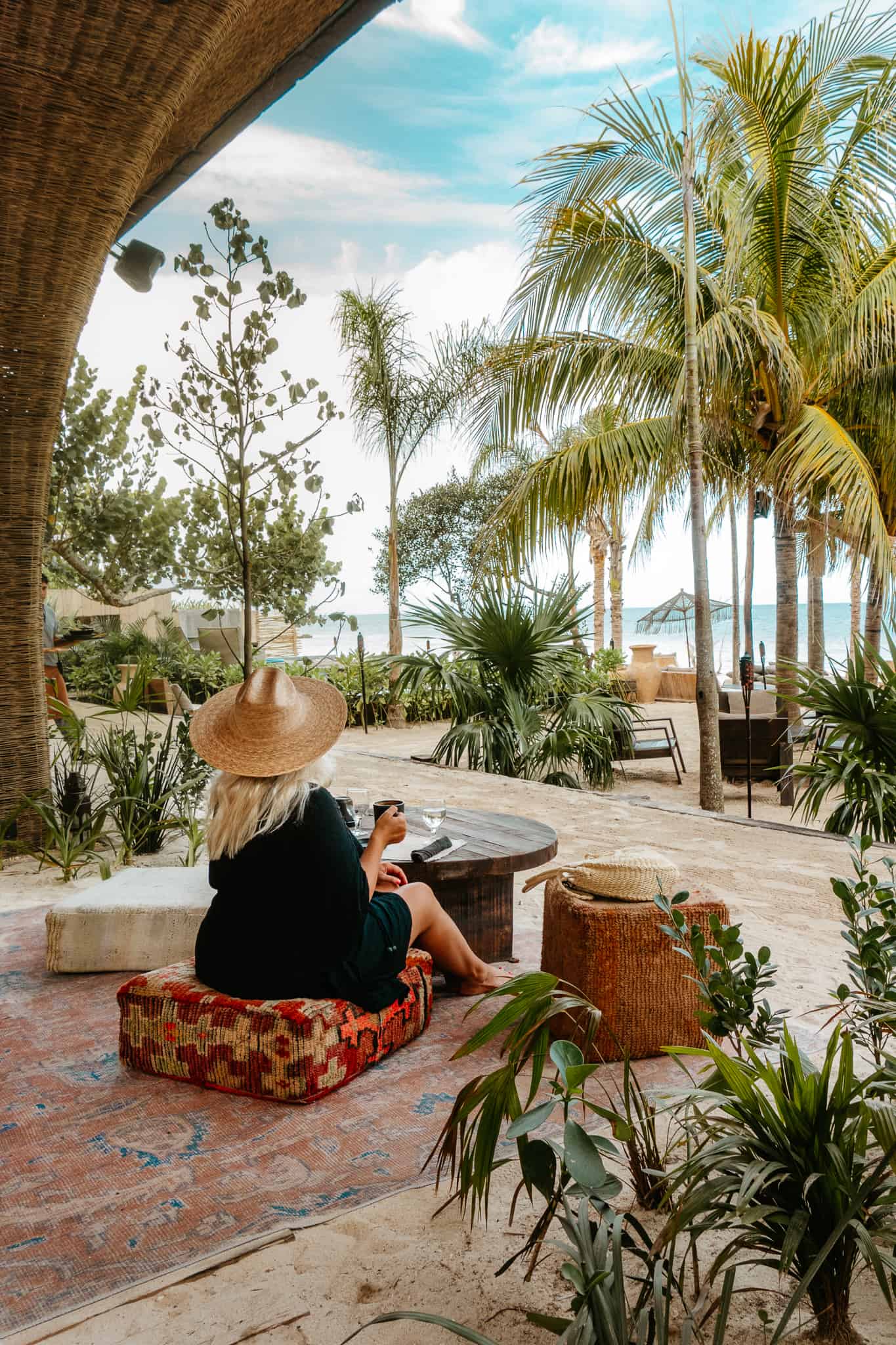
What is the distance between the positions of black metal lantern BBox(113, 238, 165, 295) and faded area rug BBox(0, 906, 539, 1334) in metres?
5.27

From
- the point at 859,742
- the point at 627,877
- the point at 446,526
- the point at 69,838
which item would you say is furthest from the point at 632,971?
the point at 446,526

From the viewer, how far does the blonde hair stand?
270 cm

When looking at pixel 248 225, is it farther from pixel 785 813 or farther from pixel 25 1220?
pixel 785 813

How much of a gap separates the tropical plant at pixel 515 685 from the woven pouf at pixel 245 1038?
5873 mm

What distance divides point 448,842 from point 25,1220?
1828 mm

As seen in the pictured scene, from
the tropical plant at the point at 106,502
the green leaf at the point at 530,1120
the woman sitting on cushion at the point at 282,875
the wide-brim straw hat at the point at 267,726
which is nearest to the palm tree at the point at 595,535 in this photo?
the tropical plant at the point at 106,502

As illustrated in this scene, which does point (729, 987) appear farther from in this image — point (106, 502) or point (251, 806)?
point (106, 502)

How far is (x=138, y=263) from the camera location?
6.59m

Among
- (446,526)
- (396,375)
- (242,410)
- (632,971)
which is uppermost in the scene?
(396,375)

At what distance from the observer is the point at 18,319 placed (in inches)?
198

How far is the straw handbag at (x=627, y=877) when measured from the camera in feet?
9.50

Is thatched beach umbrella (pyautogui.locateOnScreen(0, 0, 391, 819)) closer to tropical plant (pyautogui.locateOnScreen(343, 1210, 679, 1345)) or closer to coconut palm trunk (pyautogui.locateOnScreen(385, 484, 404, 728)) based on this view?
tropical plant (pyautogui.locateOnScreen(343, 1210, 679, 1345))

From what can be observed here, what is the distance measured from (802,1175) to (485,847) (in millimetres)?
2177

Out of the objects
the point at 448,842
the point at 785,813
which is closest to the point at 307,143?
the point at 785,813
